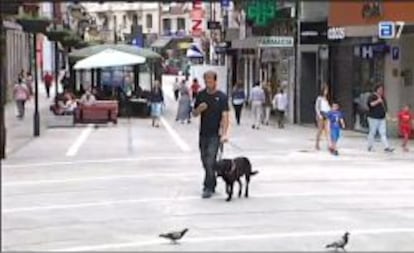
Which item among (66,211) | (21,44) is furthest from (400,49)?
(21,44)

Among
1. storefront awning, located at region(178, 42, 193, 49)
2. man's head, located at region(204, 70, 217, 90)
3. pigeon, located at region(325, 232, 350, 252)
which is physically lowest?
pigeon, located at region(325, 232, 350, 252)

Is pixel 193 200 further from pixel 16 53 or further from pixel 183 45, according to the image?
pixel 183 45

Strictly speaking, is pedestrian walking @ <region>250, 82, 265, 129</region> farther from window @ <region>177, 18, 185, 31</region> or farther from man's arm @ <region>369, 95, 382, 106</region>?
window @ <region>177, 18, 185, 31</region>

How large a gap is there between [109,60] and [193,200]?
2433 centimetres

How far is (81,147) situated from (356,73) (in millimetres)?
11627

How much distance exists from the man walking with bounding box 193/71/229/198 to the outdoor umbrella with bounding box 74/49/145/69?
23794 mm

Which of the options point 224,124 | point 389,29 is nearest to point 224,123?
point 224,124

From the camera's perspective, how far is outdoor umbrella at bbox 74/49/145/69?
122 ft

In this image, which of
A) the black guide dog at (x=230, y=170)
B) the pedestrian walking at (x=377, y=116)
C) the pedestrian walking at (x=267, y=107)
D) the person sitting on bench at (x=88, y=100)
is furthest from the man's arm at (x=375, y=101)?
the person sitting on bench at (x=88, y=100)

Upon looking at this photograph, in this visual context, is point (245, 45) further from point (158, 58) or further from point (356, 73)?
point (356, 73)

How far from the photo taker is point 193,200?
44.8ft

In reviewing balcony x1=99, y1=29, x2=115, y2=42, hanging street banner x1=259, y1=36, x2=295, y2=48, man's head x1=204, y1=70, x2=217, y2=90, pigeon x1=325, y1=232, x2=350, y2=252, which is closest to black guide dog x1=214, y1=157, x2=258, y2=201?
man's head x1=204, y1=70, x2=217, y2=90

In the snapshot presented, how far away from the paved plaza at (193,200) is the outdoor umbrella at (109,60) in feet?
43.6

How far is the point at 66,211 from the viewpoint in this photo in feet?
41.5
